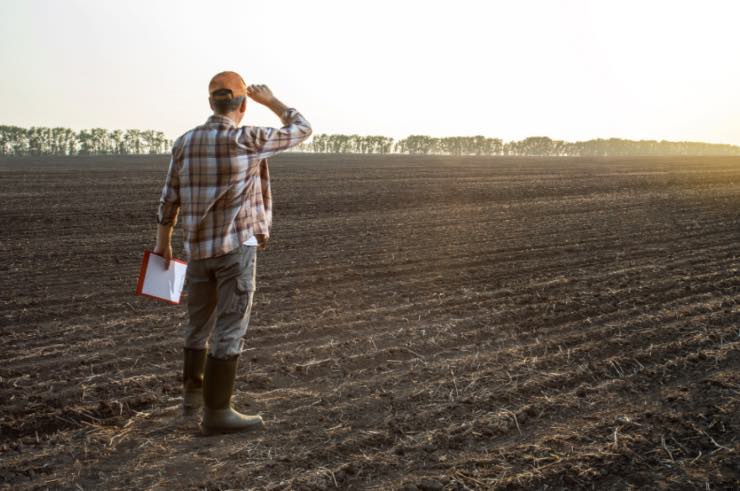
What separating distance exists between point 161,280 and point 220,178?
0.94 meters

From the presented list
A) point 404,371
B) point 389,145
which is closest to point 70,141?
point 389,145

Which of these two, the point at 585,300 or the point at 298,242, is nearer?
the point at 585,300

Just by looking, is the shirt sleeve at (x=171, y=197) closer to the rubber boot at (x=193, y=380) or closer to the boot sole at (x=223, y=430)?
the rubber boot at (x=193, y=380)

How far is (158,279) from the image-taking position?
3.98m

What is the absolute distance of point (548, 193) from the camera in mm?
23766

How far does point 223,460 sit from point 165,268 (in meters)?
1.29

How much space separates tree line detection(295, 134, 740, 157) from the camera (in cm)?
15888

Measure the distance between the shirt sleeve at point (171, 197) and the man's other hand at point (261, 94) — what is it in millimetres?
576

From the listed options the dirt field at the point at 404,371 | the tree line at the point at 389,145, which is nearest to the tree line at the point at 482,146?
the tree line at the point at 389,145

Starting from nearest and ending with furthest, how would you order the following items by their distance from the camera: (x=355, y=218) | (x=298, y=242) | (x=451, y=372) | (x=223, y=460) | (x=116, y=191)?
(x=223, y=460) < (x=451, y=372) < (x=298, y=242) < (x=355, y=218) < (x=116, y=191)

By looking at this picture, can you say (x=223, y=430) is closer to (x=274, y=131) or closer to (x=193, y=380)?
(x=193, y=380)

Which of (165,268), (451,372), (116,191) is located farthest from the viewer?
(116,191)

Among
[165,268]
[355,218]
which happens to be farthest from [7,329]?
[355,218]

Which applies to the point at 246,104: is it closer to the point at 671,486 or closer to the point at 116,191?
the point at 671,486
